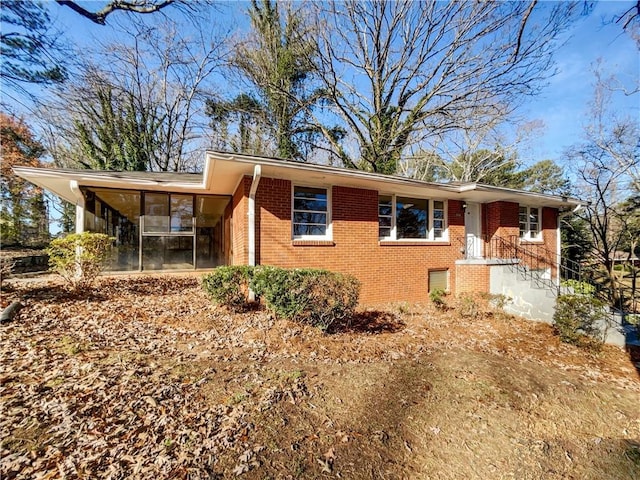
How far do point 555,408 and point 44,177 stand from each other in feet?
38.4

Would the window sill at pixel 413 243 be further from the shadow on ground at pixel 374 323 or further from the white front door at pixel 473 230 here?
the shadow on ground at pixel 374 323

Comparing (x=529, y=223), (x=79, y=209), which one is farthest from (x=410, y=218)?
(x=79, y=209)

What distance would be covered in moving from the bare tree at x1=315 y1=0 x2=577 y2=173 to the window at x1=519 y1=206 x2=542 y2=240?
5036mm

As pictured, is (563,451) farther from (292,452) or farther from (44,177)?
(44,177)

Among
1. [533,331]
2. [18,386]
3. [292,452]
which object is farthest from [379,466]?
[533,331]

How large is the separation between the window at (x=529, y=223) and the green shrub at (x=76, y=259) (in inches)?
533

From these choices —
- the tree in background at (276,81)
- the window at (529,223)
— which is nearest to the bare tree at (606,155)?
the window at (529,223)

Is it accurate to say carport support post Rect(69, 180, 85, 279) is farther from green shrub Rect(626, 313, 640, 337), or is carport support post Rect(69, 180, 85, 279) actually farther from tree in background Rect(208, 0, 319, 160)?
green shrub Rect(626, 313, 640, 337)

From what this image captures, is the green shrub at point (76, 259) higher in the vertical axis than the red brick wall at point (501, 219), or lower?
lower

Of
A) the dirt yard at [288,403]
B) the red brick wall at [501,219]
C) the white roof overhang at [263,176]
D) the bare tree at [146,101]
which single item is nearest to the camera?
the dirt yard at [288,403]

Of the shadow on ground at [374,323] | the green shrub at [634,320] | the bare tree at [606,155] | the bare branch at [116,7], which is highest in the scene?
the bare branch at [116,7]

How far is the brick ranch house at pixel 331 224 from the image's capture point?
21.9ft

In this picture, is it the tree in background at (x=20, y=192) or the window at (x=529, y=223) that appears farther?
the tree in background at (x=20, y=192)

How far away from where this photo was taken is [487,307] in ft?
26.9
